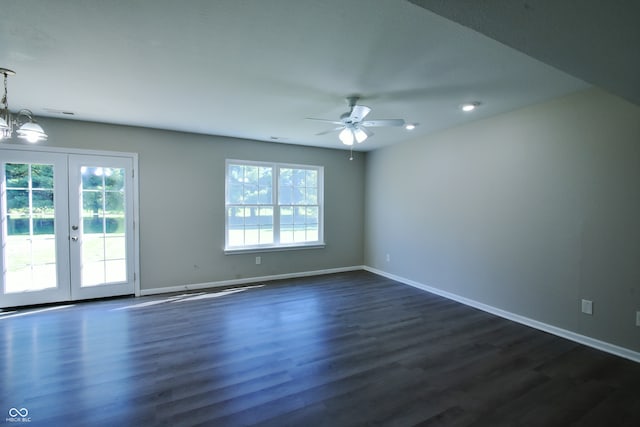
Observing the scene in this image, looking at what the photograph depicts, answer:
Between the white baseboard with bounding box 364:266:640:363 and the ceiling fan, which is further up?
the ceiling fan

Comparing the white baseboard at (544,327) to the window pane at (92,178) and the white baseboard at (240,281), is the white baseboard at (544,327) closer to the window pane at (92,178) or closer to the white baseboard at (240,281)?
the white baseboard at (240,281)

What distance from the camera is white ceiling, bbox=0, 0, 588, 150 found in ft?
5.82

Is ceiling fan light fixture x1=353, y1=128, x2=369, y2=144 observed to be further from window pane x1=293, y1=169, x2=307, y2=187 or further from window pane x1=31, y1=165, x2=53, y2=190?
window pane x1=31, y1=165, x2=53, y2=190

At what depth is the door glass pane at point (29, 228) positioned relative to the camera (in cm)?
377

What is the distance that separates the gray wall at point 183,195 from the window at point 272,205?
0.19 m

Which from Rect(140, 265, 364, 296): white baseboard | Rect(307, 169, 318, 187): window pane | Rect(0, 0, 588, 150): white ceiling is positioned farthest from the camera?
Rect(307, 169, 318, 187): window pane

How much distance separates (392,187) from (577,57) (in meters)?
3.91

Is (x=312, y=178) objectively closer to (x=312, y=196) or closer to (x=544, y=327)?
(x=312, y=196)

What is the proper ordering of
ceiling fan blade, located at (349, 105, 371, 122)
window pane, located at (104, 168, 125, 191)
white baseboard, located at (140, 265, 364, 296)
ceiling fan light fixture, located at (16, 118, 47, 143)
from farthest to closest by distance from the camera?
white baseboard, located at (140, 265, 364, 296) → window pane, located at (104, 168, 125, 191) → ceiling fan blade, located at (349, 105, 371, 122) → ceiling fan light fixture, located at (16, 118, 47, 143)

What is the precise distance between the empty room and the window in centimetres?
4

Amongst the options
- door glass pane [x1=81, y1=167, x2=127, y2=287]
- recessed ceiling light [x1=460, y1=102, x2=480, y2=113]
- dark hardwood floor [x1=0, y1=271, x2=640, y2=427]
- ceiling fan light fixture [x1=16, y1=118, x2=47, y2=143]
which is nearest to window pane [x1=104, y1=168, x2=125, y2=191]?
door glass pane [x1=81, y1=167, x2=127, y2=287]

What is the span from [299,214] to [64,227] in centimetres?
352

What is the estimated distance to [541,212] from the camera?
3.33 m

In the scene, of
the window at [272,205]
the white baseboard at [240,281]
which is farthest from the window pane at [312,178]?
the white baseboard at [240,281]
